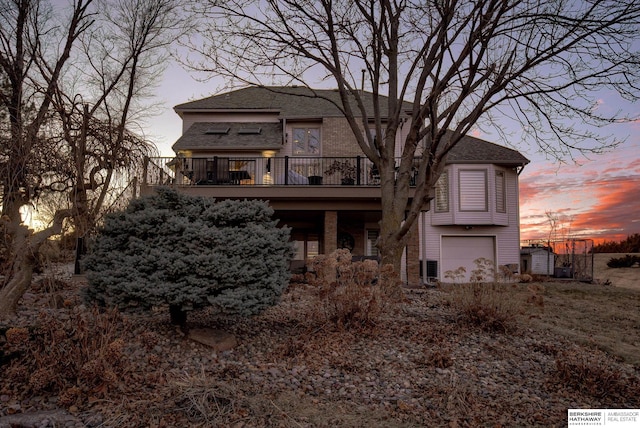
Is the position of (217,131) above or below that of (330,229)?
above

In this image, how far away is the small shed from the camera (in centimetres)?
1830

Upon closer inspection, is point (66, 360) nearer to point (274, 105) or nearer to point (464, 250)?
point (274, 105)

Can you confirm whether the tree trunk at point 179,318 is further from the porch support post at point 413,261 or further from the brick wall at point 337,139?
the brick wall at point 337,139

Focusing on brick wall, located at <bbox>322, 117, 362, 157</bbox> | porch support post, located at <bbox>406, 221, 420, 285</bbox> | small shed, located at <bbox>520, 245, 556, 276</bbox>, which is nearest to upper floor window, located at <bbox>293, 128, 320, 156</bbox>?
brick wall, located at <bbox>322, 117, 362, 157</bbox>

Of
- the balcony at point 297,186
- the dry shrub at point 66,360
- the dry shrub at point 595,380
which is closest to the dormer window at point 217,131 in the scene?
the balcony at point 297,186

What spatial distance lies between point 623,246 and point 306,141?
70.7 ft

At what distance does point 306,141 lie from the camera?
1645cm

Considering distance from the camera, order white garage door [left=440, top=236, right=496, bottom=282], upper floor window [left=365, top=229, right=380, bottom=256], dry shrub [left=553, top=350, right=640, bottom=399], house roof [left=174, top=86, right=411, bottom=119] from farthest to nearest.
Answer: white garage door [left=440, top=236, right=496, bottom=282] < upper floor window [left=365, top=229, right=380, bottom=256] < house roof [left=174, top=86, right=411, bottom=119] < dry shrub [left=553, top=350, right=640, bottom=399]

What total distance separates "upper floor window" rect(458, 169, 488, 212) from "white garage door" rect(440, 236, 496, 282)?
1542 mm

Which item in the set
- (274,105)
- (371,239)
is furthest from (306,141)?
(371,239)

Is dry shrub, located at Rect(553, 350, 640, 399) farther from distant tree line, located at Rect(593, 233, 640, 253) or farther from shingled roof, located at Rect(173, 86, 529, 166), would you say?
distant tree line, located at Rect(593, 233, 640, 253)

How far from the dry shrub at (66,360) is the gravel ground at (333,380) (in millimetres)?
62

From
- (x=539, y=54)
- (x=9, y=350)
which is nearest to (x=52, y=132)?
(x=9, y=350)

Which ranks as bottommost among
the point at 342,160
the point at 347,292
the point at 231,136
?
the point at 347,292
